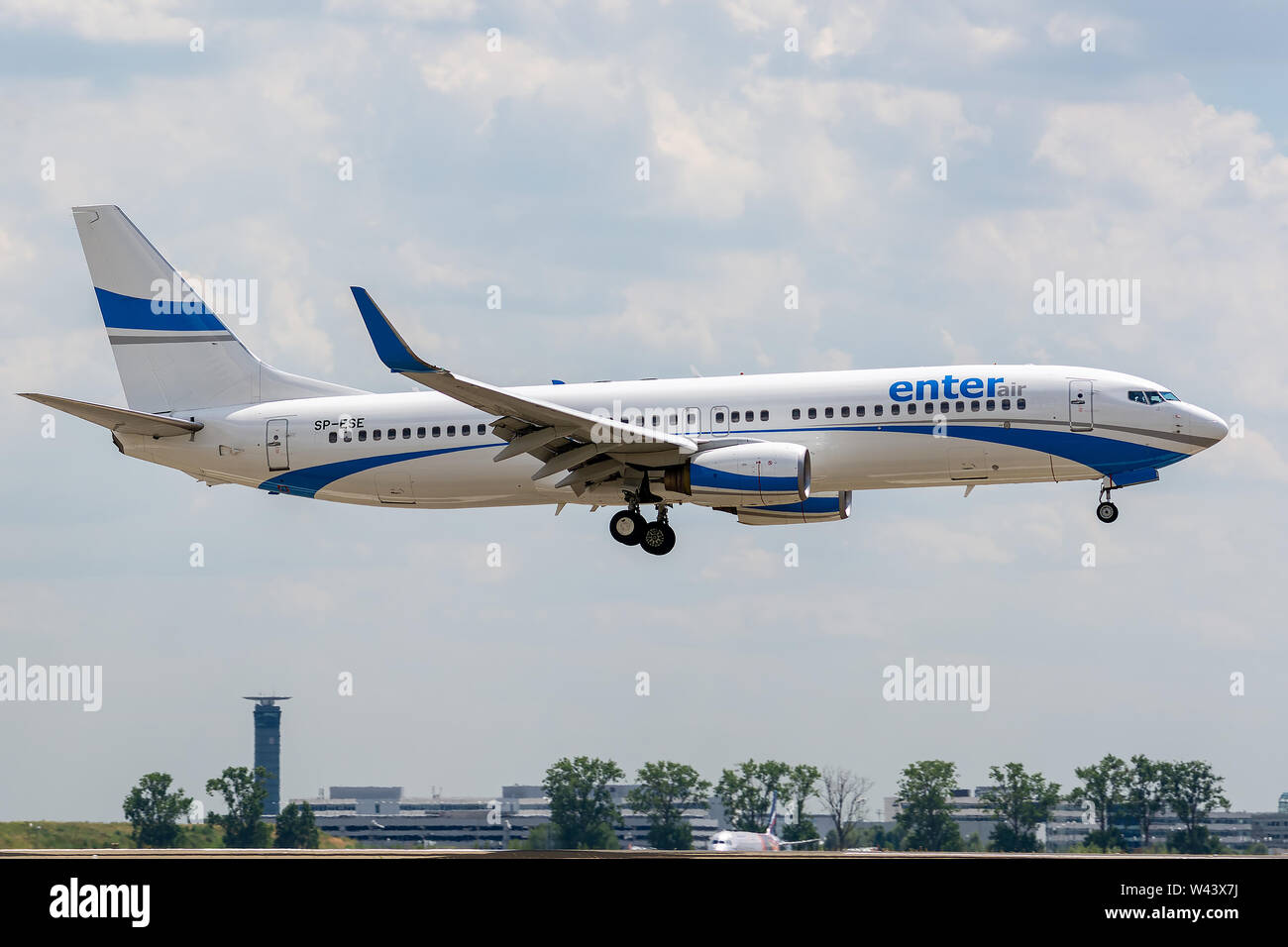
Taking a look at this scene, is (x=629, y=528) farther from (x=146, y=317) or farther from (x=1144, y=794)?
(x=1144, y=794)

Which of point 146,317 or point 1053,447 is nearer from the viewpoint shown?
point 1053,447

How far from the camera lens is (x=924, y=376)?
2014 inches

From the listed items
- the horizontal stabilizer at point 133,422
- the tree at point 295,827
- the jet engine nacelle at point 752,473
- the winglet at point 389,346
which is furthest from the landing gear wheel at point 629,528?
the tree at point 295,827

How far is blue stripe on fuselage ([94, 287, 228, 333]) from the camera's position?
6166cm

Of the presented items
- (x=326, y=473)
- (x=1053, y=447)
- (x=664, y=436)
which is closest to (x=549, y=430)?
(x=664, y=436)

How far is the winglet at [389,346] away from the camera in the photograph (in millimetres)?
47188

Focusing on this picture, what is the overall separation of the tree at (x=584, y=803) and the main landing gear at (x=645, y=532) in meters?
24.5

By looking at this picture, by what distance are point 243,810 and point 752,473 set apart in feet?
184

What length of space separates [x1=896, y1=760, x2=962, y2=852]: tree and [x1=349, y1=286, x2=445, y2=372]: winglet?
5429cm

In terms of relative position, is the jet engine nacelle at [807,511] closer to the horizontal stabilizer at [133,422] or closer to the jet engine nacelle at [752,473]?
the jet engine nacelle at [752,473]

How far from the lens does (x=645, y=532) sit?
Answer: 2138 inches

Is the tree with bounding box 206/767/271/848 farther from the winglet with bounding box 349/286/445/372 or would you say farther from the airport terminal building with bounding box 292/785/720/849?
the winglet with bounding box 349/286/445/372
